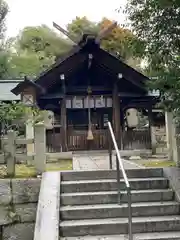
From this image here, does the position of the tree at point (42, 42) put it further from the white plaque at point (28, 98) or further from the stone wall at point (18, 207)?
the stone wall at point (18, 207)

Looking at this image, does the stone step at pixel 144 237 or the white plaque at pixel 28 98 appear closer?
the stone step at pixel 144 237

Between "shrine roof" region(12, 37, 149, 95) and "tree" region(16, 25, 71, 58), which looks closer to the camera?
"shrine roof" region(12, 37, 149, 95)

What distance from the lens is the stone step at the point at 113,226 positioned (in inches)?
208

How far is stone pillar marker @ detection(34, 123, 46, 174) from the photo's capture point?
22.2ft

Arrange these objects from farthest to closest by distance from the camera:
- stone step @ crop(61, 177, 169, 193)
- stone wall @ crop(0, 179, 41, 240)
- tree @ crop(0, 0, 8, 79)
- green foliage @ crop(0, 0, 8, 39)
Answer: green foliage @ crop(0, 0, 8, 39)
tree @ crop(0, 0, 8, 79)
stone step @ crop(61, 177, 169, 193)
stone wall @ crop(0, 179, 41, 240)

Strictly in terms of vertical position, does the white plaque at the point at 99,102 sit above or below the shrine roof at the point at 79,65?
below

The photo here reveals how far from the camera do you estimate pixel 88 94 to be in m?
15.5

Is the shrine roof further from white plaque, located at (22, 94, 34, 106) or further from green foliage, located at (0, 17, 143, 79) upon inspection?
green foliage, located at (0, 17, 143, 79)

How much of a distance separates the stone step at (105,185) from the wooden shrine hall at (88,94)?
816cm

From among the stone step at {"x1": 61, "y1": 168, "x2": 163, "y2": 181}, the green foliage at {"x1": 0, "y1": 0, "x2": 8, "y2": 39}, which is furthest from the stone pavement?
the green foliage at {"x1": 0, "y1": 0, "x2": 8, "y2": 39}

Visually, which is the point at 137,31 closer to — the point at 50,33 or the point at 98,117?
the point at 98,117

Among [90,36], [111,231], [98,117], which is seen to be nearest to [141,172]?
[111,231]

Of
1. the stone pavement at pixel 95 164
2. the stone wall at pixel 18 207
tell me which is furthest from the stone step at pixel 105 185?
the stone pavement at pixel 95 164

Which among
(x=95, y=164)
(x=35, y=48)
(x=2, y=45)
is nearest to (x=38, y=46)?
(x=35, y=48)
